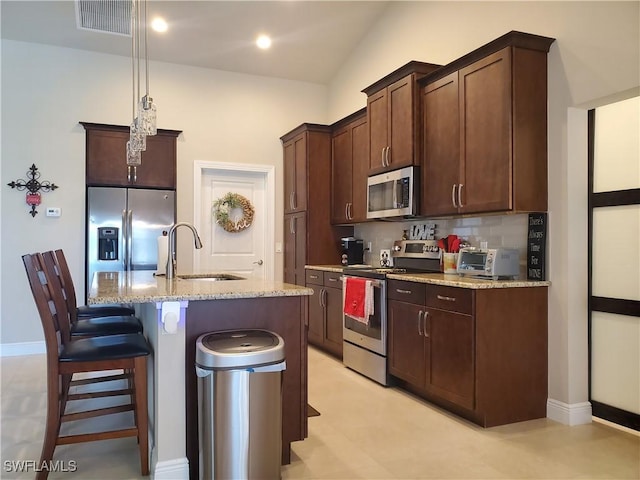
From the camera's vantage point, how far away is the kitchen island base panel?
230 cm

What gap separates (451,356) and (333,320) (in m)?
1.78

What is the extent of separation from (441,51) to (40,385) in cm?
446

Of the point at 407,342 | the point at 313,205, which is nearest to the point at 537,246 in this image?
the point at 407,342

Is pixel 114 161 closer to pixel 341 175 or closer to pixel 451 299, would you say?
pixel 341 175

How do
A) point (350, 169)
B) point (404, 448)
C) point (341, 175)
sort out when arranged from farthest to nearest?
point (341, 175) → point (350, 169) → point (404, 448)

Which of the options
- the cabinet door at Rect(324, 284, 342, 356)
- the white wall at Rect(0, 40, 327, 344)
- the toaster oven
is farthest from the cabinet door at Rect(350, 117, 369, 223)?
the white wall at Rect(0, 40, 327, 344)

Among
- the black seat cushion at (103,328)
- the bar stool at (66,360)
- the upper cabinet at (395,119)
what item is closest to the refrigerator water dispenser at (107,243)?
the black seat cushion at (103,328)

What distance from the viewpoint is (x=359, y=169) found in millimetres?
4973

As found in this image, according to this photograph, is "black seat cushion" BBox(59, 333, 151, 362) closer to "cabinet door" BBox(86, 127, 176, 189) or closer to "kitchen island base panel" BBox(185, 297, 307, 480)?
"kitchen island base panel" BBox(185, 297, 307, 480)

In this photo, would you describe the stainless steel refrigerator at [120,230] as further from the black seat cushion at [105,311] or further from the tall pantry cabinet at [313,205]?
the tall pantry cabinet at [313,205]

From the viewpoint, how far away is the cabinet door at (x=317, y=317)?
16.4ft

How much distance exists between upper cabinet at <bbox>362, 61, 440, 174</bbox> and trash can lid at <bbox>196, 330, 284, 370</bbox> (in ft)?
7.61

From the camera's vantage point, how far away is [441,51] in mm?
4266

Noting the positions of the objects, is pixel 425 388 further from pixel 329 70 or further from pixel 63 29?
pixel 63 29
